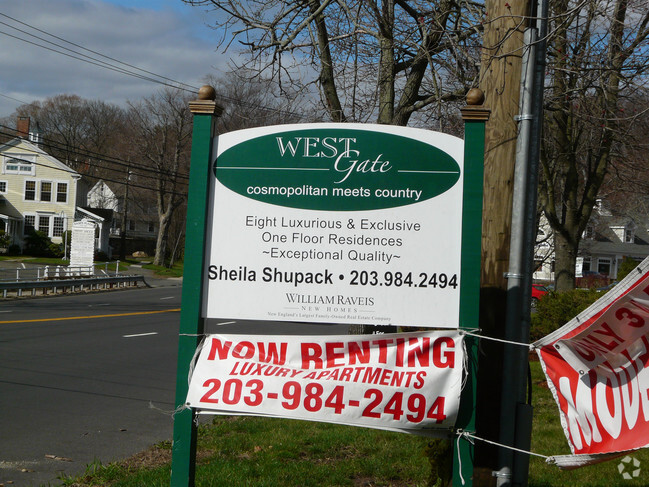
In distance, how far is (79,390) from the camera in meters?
9.86

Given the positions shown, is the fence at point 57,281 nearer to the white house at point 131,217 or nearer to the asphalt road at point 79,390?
the asphalt road at point 79,390

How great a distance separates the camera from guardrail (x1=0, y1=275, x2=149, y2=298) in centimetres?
2698

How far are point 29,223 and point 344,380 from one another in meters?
58.2

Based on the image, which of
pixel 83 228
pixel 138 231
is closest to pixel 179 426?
pixel 83 228

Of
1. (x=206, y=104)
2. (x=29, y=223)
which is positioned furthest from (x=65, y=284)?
(x=206, y=104)

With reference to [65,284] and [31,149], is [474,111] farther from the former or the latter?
[31,149]

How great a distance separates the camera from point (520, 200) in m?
4.12

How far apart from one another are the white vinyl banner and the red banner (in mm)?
535

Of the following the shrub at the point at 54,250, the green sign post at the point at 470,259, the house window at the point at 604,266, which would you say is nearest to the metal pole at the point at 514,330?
the green sign post at the point at 470,259

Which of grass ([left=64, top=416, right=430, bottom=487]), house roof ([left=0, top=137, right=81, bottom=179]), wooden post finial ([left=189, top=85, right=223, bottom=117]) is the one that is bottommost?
grass ([left=64, top=416, right=430, bottom=487])

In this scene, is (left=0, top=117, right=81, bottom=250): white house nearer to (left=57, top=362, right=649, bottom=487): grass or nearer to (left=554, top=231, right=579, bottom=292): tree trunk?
(left=554, top=231, right=579, bottom=292): tree trunk

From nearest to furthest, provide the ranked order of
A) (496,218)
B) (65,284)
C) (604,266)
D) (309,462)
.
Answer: (496,218), (309,462), (65,284), (604,266)

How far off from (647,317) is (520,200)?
38.1 inches

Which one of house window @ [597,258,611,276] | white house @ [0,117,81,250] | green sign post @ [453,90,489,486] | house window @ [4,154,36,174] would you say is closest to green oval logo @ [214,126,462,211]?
green sign post @ [453,90,489,486]
